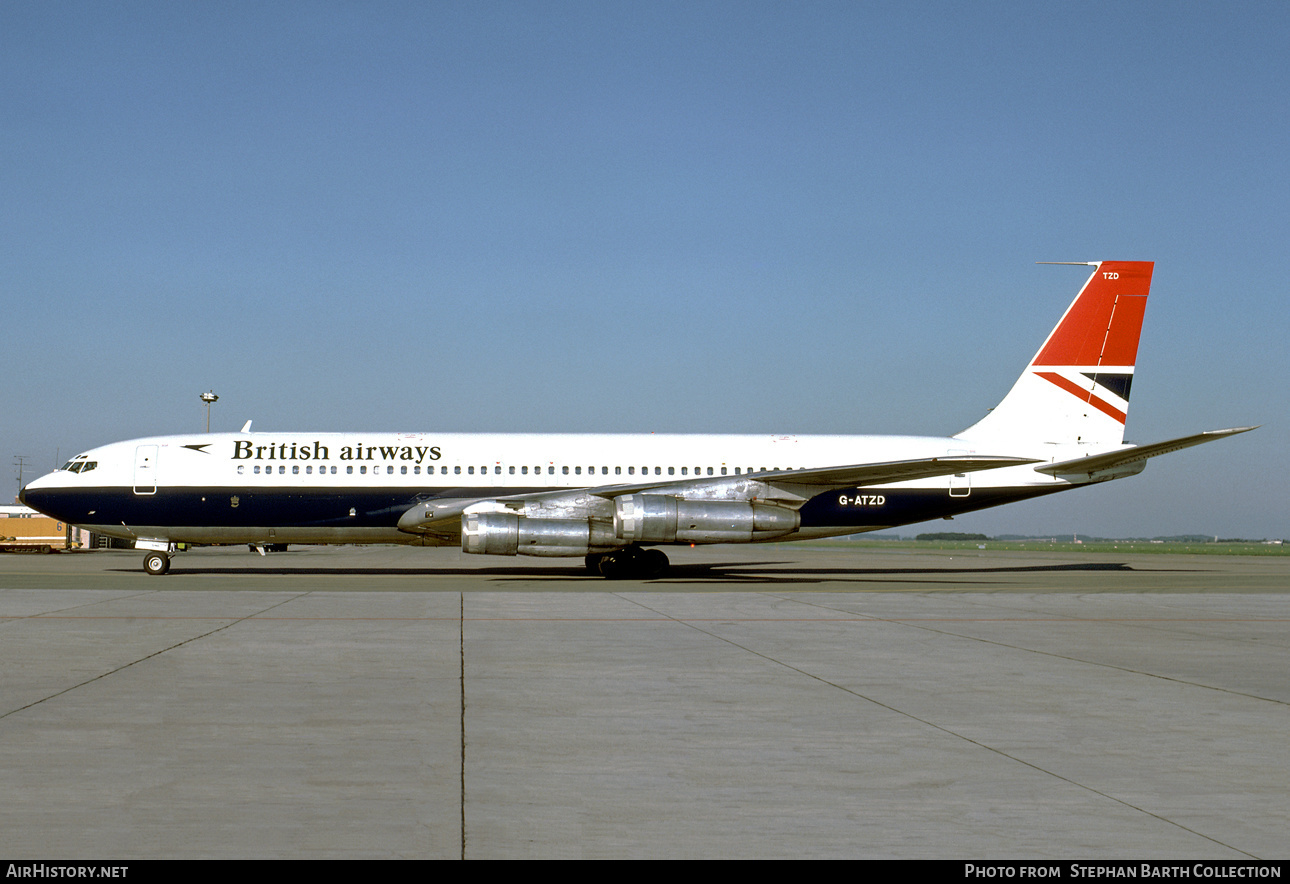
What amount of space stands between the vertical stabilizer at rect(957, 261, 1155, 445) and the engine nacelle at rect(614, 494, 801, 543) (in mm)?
9007

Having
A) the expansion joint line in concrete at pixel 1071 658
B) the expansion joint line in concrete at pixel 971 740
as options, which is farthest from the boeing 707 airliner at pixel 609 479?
the expansion joint line in concrete at pixel 971 740

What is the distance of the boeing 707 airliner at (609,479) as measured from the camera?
80.0ft

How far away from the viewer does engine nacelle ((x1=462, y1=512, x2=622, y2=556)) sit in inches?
909

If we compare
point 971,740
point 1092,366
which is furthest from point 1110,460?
point 971,740

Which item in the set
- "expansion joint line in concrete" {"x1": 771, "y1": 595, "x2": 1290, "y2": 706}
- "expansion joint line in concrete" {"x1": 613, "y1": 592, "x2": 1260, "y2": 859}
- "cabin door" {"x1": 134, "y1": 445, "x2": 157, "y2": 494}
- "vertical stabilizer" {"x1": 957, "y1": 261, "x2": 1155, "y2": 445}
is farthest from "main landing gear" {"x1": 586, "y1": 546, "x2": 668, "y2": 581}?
"expansion joint line in concrete" {"x1": 613, "y1": 592, "x2": 1260, "y2": 859}

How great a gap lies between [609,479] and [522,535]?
4.12m

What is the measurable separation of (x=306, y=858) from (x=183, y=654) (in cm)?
663

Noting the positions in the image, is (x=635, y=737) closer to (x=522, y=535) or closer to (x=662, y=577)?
(x=522, y=535)

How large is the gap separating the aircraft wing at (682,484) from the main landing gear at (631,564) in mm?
1485

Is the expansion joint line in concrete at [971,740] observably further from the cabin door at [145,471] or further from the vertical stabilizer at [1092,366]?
the vertical stabilizer at [1092,366]

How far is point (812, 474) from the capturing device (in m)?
24.7

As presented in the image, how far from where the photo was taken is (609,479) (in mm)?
26672

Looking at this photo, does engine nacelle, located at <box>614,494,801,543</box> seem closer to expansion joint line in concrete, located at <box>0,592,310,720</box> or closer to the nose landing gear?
expansion joint line in concrete, located at <box>0,592,310,720</box>
